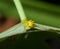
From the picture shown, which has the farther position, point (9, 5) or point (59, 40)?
point (9, 5)

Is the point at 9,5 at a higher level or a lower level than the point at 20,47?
higher

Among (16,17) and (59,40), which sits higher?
(16,17)

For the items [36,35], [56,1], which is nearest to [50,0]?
[56,1]

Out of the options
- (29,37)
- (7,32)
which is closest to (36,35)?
(29,37)

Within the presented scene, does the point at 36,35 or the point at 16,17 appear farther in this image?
the point at 16,17

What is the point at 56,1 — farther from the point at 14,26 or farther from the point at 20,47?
the point at 20,47

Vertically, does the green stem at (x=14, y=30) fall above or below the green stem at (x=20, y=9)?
below

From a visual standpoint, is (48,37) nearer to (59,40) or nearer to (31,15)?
(59,40)

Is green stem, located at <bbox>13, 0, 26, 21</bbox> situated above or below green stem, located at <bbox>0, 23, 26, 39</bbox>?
above
